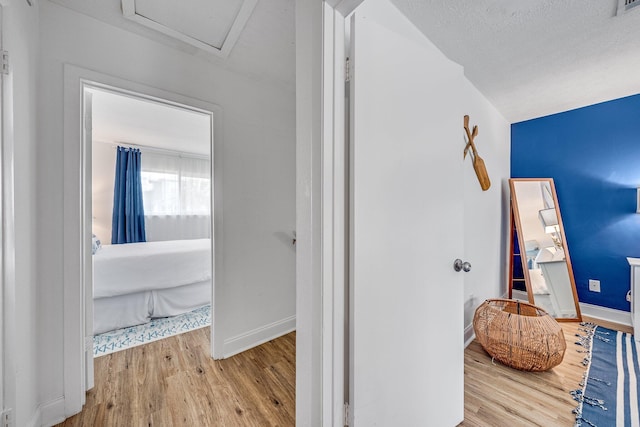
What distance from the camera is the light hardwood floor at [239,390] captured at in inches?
52.4

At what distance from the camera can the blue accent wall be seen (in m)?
2.33

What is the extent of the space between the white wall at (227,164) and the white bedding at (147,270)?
105 centimetres

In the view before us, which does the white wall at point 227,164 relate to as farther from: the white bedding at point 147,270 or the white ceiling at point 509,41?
the white bedding at point 147,270

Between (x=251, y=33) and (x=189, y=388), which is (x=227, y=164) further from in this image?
(x=189, y=388)

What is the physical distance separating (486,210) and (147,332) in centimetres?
350

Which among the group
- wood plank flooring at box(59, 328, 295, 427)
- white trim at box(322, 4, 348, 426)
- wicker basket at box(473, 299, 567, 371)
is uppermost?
white trim at box(322, 4, 348, 426)

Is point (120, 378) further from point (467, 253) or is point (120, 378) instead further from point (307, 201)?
point (467, 253)

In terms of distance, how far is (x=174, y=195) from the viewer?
4.84 metres

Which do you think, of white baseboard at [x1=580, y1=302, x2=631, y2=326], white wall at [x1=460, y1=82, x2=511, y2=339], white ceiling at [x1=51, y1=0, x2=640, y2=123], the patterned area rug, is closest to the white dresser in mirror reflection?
white baseboard at [x1=580, y1=302, x2=631, y2=326]

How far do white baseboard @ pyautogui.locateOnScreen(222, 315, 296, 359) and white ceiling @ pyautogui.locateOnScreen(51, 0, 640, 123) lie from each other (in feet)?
7.17

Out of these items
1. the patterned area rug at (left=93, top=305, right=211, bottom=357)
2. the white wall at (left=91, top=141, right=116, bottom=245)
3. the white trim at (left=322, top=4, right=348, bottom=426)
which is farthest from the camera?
the white wall at (left=91, top=141, right=116, bottom=245)

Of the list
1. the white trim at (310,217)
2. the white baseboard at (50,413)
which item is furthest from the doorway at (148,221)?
the white trim at (310,217)

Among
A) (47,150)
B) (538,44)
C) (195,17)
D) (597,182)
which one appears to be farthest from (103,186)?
(597,182)

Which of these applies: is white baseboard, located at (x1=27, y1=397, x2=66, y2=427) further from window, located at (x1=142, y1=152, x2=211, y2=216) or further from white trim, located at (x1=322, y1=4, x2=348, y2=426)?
window, located at (x1=142, y1=152, x2=211, y2=216)
